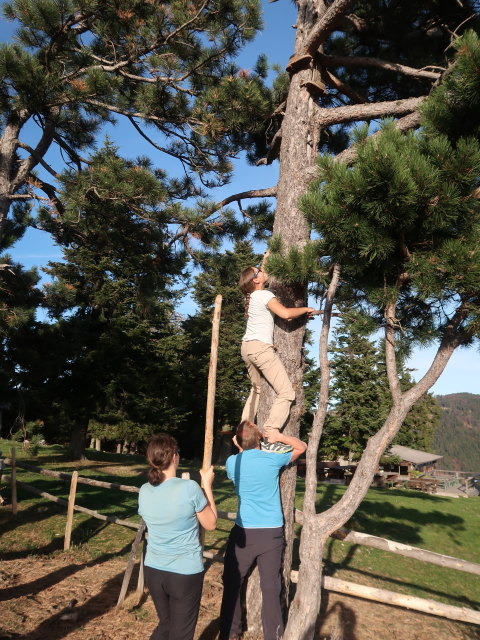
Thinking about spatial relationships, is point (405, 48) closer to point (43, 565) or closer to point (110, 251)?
point (110, 251)

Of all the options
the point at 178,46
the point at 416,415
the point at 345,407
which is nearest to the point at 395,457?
the point at 345,407

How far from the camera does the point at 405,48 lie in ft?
21.6

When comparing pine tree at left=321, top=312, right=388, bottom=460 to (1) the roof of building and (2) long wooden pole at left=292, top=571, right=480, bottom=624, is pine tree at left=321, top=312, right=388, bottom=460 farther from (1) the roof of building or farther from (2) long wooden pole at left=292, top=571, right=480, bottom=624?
(2) long wooden pole at left=292, top=571, right=480, bottom=624

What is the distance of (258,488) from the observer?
400cm

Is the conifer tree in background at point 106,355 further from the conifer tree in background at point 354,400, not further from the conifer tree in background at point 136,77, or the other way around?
the conifer tree in background at point 354,400

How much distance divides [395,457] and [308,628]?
23.8 meters

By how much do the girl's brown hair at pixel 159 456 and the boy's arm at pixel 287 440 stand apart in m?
1.25

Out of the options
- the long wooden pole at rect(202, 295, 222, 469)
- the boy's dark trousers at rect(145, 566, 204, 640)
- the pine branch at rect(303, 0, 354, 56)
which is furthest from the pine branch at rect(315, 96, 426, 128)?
the boy's dark trousers at rect(145, 566, 204, 640)

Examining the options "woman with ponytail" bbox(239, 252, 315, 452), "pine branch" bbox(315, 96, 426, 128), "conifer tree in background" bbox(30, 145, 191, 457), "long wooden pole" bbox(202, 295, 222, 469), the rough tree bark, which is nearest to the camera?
"long wooden pole" bbox(202, 295, 222, 469)

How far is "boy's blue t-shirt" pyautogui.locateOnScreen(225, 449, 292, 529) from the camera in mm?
3980

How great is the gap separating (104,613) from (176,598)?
2.61 m

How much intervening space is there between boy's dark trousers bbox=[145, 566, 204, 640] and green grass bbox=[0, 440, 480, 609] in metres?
4.63

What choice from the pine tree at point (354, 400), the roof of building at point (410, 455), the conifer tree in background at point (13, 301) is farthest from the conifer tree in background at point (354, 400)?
the conifer tree in background at point (13, 301)

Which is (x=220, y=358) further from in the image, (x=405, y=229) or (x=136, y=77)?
(x=405, y=229)
